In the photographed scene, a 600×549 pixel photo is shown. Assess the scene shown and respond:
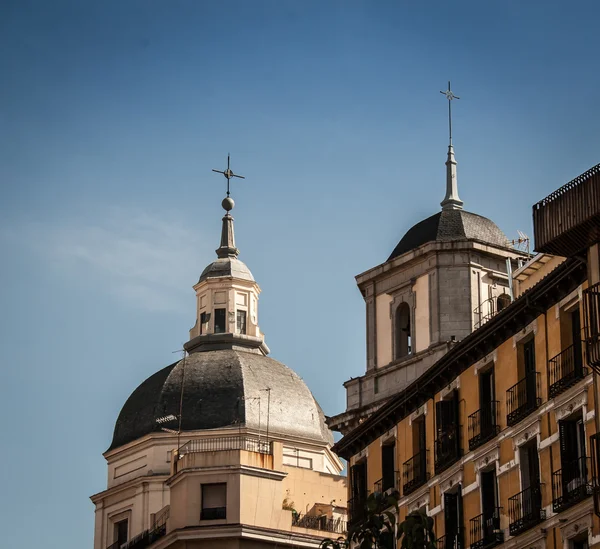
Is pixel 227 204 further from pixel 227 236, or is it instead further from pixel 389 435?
pixel 389 435

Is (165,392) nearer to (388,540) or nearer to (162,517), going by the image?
(162,517)

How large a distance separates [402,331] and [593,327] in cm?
2756

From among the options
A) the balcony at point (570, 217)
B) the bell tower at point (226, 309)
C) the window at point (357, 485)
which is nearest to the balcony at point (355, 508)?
the window at point (357, 485)

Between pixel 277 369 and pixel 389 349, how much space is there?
3534 cm

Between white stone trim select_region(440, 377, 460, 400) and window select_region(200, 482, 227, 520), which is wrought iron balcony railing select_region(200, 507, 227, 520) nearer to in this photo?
window select_region(200, 482, 227, 520)

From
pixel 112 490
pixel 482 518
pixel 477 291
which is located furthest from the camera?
pixel 112 490

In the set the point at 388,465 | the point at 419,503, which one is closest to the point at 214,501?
the point at 388,465

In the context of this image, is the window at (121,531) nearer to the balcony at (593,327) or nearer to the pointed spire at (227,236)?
the pointed spire at (227,236)

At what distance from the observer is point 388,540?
37312 millimetres

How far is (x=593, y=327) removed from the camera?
1714 inches

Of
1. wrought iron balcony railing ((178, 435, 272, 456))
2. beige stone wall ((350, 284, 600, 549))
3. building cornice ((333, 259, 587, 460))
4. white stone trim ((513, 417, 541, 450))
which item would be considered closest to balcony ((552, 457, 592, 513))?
beige stone wall ((350, 284, 600, 549))

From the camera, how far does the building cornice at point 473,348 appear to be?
47406mm

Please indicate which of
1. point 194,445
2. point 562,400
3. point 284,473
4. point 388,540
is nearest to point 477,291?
point 284,473

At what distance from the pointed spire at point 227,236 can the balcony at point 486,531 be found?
65920 millimetres
